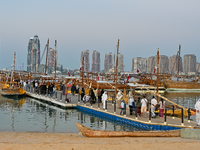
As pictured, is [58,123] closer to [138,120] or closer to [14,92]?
[138,120]

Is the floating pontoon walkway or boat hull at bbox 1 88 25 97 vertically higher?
boat hull at bbox 1 88 25 97

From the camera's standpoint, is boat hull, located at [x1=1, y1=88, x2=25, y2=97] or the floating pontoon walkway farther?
boat hull, located at [x1=1, y1=88, x2=25, y2=97]

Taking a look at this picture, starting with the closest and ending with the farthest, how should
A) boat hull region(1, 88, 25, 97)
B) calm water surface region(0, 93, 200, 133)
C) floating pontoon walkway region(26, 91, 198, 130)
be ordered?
floating pontoon walkway region(26, 91, 198, 130) → calm water surface region(0, 93, 200, 133) → boat hull region(1, 88, 25, 97)

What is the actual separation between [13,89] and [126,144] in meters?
34.6

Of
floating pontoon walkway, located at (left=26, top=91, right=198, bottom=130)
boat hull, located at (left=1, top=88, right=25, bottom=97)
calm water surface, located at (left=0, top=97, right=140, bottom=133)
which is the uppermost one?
boat hull, located at (left=1, top=88, right=25, bottom=97)

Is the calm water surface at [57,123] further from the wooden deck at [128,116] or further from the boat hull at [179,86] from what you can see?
the boat hull at [179,86]

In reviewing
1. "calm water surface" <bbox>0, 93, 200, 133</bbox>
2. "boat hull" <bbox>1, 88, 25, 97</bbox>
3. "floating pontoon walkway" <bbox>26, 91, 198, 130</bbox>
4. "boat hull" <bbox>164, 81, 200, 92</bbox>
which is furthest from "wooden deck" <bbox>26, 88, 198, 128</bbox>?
"boat hull" <bbox>164, 81, 200, 92</bbox>

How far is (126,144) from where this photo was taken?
11.1m

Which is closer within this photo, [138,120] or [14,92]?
[138,120]

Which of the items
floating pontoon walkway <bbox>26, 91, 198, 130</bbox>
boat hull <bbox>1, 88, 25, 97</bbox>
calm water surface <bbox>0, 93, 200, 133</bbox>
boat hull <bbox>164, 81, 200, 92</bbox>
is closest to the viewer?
floating pontoon walkway <bbox>26, 91, 198, 130</bbox>

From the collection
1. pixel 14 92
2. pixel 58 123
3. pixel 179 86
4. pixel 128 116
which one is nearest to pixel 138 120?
pixel 128 116

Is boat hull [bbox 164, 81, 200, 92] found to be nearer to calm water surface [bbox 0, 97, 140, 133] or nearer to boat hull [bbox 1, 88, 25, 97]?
boat hull [bbox 1, 88, 25, 97]

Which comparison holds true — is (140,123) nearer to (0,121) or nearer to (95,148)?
(95,148)

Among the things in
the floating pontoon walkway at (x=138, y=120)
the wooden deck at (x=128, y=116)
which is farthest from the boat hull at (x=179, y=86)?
the floating pontoon walkway at (x=138, y=120)
